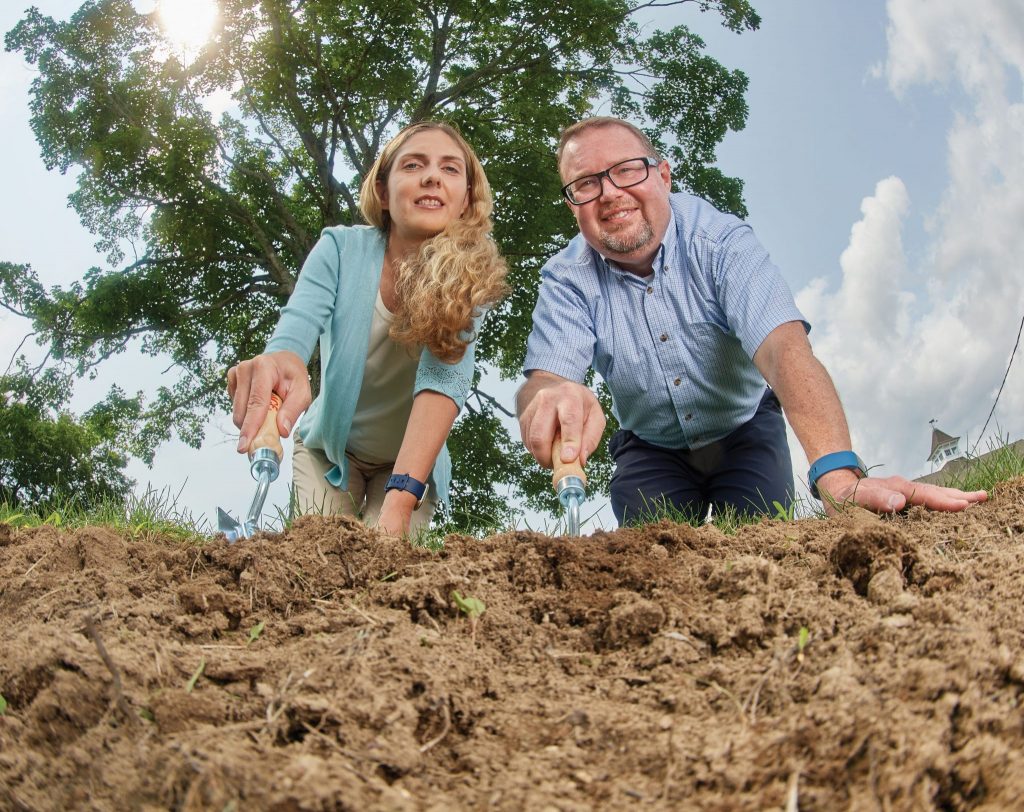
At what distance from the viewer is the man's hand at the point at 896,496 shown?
8.26 ft

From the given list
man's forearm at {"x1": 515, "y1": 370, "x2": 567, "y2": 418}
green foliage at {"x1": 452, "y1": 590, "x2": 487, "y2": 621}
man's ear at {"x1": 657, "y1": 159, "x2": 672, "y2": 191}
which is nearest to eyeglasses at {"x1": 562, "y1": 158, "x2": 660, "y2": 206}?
man's ear at {"x1": 657, "y1": 159, "x2": 672, "y2": 191}

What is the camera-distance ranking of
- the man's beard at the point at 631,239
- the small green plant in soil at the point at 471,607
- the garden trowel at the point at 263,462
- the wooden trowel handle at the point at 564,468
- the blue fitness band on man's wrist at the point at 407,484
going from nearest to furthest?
1. the small green plant in soil at the point at 471,607
2. the wooden trowel handle at the point at 564,468
3. the garden trowel at the point at 263,462
4. the blue fitness band on man's wrist at the point at 407,484
5. the man's beard at the point at 631,239

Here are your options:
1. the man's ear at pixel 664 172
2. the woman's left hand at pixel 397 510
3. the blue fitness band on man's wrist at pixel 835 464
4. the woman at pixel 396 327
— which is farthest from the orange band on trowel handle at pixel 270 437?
the man's ear at pixel 664 172

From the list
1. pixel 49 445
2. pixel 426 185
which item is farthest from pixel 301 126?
pixel 426 185

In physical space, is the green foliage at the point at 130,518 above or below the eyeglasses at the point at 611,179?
below

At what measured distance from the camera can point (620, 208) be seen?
366 centimetres

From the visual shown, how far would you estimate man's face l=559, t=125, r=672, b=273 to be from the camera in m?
3.66

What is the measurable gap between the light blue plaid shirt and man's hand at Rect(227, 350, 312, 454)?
923mm

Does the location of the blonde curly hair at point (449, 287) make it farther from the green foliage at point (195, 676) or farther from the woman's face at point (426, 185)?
the green foliage at point (195, 676)

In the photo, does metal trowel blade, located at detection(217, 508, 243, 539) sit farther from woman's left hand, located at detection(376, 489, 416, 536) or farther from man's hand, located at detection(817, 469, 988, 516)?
man's hand, located at detection(817, 469, 988, 516)

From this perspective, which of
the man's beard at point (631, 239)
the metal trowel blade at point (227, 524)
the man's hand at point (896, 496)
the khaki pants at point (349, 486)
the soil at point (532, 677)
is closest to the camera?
the soil at point (532, 677)

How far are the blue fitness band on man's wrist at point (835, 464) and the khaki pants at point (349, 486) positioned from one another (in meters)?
1.64

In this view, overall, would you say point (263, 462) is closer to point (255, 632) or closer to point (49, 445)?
point (255, 632)

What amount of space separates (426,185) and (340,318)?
0.67 m
